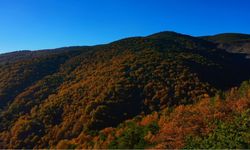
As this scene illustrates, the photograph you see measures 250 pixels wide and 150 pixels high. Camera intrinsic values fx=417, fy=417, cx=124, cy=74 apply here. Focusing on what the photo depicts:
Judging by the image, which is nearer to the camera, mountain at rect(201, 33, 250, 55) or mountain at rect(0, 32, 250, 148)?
mountain at rect(0, 32, 250, 148)

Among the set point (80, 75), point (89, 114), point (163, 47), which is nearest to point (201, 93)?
point (89, 114)

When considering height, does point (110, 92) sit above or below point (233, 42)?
below

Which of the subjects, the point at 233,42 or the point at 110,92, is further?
the point at 233,42

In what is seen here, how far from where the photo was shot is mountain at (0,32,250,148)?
238 feet

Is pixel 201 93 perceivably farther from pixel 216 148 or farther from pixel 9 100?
pixel 216 148

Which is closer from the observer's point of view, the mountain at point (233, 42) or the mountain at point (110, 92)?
the mountain at point (110, 92)

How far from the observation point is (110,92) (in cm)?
9019

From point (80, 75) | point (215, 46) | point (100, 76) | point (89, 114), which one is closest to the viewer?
point (89, 114)

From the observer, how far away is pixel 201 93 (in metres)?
86.6

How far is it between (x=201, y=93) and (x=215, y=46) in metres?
63.0

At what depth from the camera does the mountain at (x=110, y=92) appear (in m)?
72.7

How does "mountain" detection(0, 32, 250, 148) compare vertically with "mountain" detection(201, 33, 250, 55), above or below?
below

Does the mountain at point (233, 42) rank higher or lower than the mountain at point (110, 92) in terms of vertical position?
higher

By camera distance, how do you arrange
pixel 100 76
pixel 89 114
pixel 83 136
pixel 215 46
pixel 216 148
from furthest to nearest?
pixel 215 46 → pixel 100 76 → pixel 89 114 → pixel 83 136 → pixel 216 148
